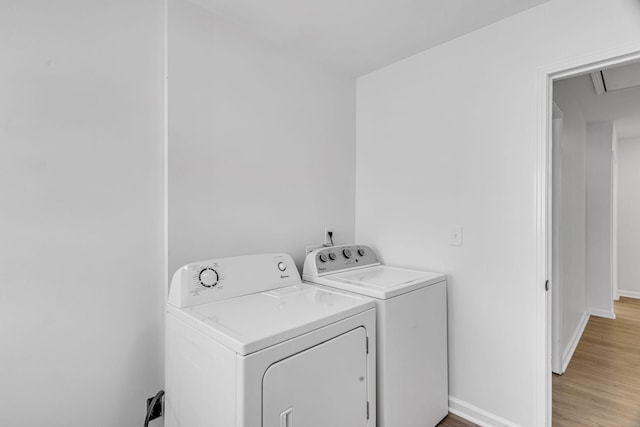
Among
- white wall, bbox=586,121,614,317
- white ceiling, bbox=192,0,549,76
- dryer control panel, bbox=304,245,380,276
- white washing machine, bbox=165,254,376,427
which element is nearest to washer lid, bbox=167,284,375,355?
white washing machine, bbox=165,254,376,427

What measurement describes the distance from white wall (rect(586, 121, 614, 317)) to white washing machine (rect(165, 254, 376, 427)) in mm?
3811

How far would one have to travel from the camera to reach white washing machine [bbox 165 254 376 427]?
1.05 m

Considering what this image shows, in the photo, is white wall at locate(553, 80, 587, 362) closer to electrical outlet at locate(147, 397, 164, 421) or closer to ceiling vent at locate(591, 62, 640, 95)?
ceiling vent at locate(591, 62, 640, 95)

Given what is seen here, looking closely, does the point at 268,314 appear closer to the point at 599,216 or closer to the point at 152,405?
the point at 152,405

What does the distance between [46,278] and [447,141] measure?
7.14 feet

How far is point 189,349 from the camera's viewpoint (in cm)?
128

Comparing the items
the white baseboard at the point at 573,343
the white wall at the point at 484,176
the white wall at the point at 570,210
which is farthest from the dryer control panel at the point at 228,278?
the white baseboard at the point at 573,343

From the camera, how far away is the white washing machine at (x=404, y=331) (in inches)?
60.1

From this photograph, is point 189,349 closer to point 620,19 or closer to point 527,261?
point 527,261

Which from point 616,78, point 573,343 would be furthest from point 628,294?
point 616,78

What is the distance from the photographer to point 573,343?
9.39 feet

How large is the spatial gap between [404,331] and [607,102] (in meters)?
3.15

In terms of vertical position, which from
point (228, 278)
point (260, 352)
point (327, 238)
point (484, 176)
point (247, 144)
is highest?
point (247, 144)

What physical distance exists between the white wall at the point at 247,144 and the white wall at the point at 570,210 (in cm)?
171
